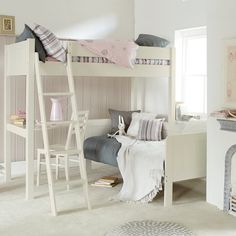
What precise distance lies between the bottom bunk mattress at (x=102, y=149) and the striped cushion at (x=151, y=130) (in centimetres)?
37

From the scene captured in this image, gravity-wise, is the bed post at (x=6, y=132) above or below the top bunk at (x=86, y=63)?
below

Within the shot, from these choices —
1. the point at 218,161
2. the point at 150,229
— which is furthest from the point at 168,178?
the point at 150,229

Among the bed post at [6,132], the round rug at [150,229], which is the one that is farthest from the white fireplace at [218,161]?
the bed post at [6,132]

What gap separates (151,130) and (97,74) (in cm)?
104

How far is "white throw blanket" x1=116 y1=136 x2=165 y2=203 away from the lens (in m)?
4.48

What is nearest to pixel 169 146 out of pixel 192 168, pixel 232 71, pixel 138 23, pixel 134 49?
pixel 192 168

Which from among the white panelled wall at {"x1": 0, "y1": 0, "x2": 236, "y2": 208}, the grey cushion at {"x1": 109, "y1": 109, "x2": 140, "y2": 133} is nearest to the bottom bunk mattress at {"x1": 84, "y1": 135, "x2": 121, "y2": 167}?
the grey cushion at {"x1": 109, "y1": 109, "x2": 140, "y2": 133}

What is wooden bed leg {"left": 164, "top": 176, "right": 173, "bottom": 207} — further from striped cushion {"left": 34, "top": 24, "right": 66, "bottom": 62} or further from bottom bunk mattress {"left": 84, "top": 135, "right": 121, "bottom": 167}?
striped cushion {"left": 34, "top": 24, "right": 66, "bottom": 62}

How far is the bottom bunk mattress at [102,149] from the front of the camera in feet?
16.8

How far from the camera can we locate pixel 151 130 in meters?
5.55

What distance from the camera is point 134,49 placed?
530 cm

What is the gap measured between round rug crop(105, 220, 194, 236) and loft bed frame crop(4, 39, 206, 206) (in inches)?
23.9

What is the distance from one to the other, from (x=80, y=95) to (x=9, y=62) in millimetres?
1289

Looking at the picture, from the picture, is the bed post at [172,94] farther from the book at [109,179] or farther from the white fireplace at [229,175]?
the white fireplace at [229,175]
